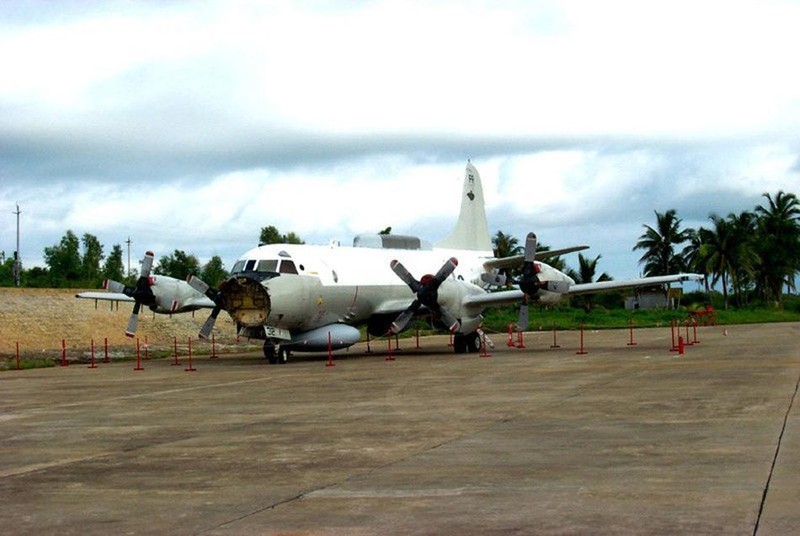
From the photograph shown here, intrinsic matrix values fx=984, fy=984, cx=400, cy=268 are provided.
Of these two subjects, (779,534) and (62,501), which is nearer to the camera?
(779,534)

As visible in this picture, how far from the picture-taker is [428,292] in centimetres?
3688

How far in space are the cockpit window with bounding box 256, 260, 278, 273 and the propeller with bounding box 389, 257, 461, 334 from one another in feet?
15.8

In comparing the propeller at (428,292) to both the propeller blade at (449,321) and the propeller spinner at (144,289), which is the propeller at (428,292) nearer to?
the propeller blade at (449,321)

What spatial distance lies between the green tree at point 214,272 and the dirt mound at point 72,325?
30931 mm

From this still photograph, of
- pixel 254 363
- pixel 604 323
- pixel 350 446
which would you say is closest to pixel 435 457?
pixel 350 446

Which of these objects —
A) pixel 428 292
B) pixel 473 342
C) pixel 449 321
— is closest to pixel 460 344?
pixel 473 342

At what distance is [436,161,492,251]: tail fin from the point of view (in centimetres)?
4909

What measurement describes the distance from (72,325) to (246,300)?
23.8 m

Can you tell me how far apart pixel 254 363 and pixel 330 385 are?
11.7 m

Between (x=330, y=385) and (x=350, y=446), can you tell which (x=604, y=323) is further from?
(x=350, y=446)

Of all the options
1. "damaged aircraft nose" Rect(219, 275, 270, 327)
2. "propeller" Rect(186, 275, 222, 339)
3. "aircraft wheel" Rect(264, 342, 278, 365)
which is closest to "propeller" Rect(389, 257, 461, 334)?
"aircraft wheel" Rect(264, 342, 278, 365)

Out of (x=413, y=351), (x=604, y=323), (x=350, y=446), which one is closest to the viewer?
(x=350, y=446)

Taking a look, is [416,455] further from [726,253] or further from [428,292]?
[726,253]

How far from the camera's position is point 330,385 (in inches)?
955
